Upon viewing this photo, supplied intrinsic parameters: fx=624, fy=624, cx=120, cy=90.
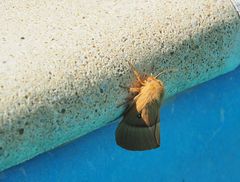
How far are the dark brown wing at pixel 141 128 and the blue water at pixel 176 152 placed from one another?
11 cm

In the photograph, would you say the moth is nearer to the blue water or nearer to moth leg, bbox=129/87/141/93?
moth leg, bbox=129/87/141/93

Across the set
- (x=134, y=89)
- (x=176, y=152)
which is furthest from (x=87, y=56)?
(x=176, y=152)

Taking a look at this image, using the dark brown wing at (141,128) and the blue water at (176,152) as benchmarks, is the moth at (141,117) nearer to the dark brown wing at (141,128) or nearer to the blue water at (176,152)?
the dark brown wing at (141,128)

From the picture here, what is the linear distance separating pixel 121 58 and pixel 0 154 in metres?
0.39

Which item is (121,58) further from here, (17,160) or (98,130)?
(17,160)

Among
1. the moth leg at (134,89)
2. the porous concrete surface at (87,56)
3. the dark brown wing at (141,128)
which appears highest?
the porous concrete surface at (87,56)

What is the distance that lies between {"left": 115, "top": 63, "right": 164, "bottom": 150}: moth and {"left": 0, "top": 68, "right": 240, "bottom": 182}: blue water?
0.11 meters

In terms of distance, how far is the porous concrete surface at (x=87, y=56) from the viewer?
1355 mm

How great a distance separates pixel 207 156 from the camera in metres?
1.92

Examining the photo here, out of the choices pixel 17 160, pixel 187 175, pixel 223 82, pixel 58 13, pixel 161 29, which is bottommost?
pixel 187 175

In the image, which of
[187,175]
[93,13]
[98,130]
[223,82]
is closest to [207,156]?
[187,175]

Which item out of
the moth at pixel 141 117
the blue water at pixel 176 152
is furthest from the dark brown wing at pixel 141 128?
the blue water at pixel 176 152

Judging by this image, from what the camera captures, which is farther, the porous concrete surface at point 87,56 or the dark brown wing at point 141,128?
the dark brown wing at point 141,128

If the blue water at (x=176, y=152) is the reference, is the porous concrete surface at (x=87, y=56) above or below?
above
